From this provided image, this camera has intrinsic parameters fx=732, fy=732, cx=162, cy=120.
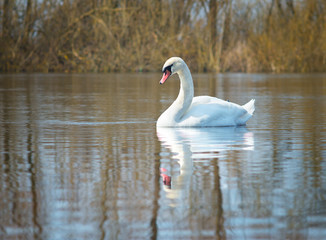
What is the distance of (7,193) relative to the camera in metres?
4.62

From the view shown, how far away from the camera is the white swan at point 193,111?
9219 mm

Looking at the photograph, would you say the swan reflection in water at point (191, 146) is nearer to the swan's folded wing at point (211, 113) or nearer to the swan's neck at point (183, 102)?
the swan's folded wing at point (211, 113)

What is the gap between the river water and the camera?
3.68m

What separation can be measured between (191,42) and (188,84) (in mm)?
26120

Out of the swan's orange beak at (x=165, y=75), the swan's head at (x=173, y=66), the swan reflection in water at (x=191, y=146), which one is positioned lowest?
the swan reflection in water at (x=191, y=146)

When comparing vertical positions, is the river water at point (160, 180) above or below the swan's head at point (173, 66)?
below

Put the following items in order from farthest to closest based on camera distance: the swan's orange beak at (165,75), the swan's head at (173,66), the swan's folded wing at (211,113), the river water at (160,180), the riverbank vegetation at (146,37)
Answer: the riverbank vegetation at (146,37), the swan's head at (173,66), the swan's orange beak at (165,75), the swan's folded wing at (211,113), the river water at (160,180)

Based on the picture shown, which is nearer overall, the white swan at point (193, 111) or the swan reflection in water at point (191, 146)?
the swan reflection in water at point (191, 146)

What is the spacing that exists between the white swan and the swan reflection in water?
0.11m

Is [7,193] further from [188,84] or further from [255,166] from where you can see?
[188,84]

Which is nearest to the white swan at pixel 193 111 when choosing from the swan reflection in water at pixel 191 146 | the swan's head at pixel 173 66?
the swan's head at pixel 173 66

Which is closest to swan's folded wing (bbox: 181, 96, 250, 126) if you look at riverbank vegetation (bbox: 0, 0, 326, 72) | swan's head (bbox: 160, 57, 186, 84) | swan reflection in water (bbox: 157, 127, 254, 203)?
swan reflection in water (bbox: 157, 127, 254, 203)

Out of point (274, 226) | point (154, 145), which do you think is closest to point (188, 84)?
point (154, 145)

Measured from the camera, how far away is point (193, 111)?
368 inches
